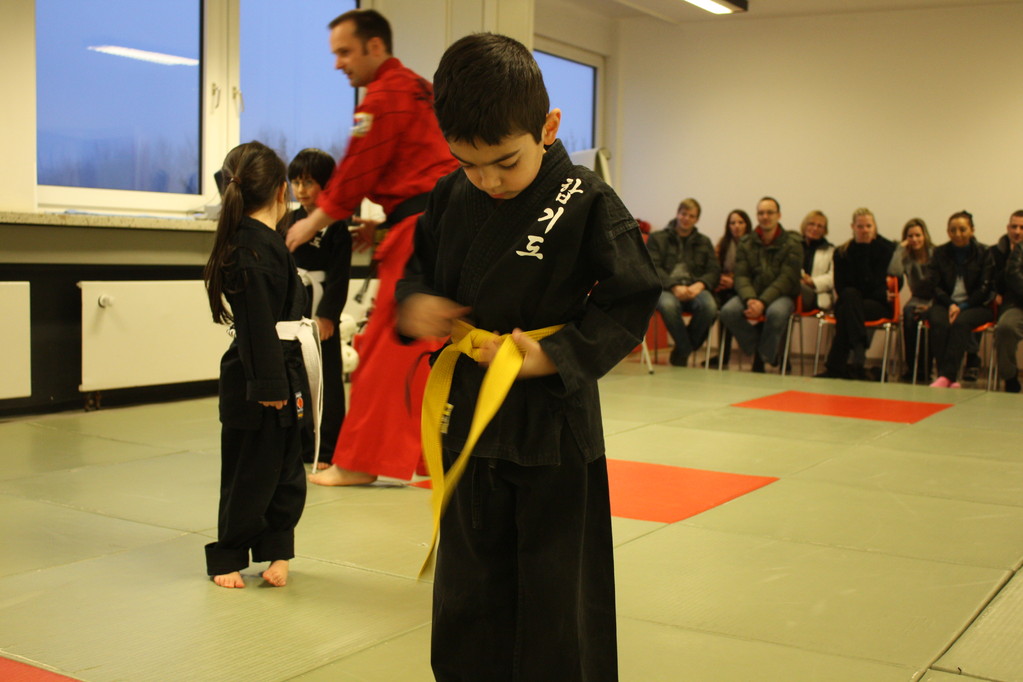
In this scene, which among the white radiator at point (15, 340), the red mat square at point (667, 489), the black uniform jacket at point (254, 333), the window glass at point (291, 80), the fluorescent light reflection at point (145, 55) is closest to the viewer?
the black uniform jacket at point (254, 333)

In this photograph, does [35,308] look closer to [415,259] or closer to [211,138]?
[211,138]

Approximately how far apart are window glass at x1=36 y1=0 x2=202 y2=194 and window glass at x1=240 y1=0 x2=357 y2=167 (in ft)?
1.66

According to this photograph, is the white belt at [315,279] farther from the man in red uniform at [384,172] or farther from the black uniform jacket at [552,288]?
the black uniform jacket at [552,288]

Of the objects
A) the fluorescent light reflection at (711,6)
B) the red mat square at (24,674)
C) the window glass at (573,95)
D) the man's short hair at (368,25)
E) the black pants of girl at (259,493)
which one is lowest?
the red mat square at (24,674)

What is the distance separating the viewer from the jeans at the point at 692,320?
27.8ft

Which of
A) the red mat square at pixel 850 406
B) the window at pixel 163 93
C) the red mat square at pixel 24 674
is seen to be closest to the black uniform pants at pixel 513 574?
the red mat square at pixel 24 674

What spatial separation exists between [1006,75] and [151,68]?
7.07 m

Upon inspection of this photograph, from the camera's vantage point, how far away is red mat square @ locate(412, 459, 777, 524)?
3.67 m

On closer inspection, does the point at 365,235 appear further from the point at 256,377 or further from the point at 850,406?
the point at 850,406

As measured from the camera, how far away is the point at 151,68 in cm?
648

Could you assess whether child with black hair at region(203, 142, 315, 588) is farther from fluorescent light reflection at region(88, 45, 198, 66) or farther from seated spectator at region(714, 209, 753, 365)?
seated spectator at region(714, 209, 753, 365)

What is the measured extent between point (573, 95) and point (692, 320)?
339cm

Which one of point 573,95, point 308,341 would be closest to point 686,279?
point 573,95

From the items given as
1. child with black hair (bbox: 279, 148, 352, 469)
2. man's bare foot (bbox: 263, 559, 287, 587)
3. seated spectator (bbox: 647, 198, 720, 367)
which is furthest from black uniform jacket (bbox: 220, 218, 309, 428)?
seated spectator (bbox: 647, 198, 720, 367)
